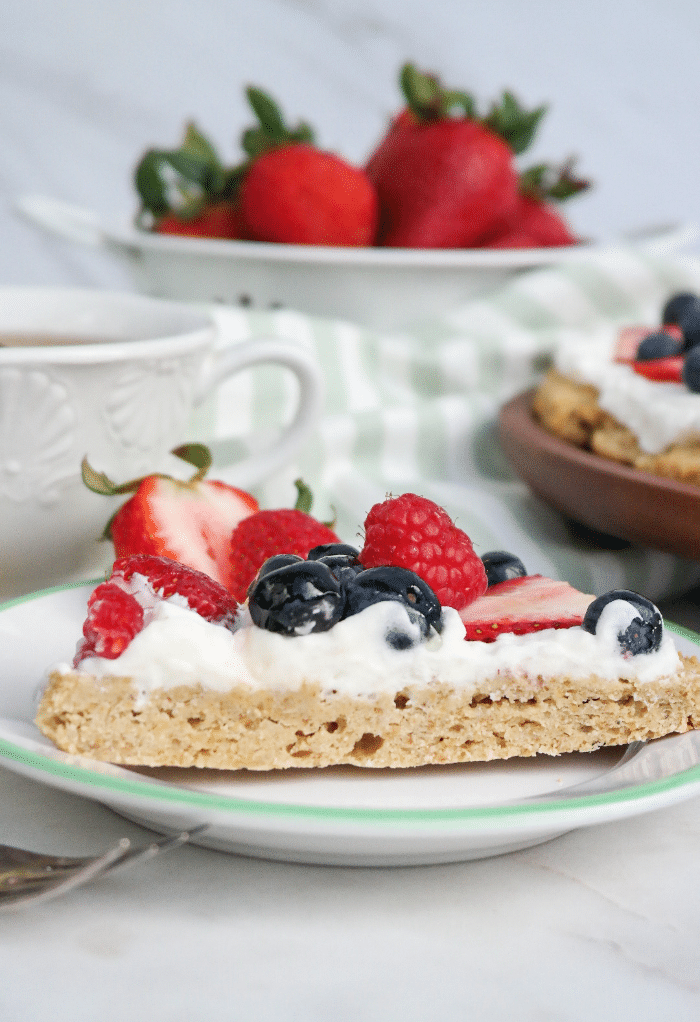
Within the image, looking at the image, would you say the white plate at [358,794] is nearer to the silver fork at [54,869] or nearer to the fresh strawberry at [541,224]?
the silver fork at [54,869]

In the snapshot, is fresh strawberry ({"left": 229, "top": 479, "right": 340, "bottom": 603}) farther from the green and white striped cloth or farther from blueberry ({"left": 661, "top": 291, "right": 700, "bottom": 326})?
blueberry ({"left": 661, "top": 291, "right": 700, "bottom": 326})

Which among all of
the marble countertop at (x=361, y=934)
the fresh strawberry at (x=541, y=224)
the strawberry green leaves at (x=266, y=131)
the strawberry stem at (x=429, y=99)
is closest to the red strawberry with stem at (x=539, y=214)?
the fresh strawberry at (x=541, y=224)

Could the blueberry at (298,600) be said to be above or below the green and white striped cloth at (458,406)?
above

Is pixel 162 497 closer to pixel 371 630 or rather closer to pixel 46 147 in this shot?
pixel 371 630

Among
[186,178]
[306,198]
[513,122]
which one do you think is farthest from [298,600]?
[513,122]

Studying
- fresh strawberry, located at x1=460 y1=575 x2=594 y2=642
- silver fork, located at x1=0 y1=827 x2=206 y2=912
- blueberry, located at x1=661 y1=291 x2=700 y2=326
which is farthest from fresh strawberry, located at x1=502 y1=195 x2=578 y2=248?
silver fork, located at x1=0 y1=827 x2=206 y2=912

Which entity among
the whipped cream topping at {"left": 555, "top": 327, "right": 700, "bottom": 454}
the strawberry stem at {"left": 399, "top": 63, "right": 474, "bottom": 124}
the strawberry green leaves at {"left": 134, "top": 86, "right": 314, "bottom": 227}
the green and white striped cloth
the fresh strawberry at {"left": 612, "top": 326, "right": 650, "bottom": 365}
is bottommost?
the green and white striped cloth

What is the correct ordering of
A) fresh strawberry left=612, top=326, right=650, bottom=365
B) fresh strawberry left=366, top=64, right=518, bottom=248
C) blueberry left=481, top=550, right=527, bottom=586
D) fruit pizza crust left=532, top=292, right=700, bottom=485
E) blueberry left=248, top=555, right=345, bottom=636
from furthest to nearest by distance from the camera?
fresh strawberry left=366, top=64, right=518, bottom=248
fresh strawberry left=612, top=326, right=650, bottom=365
fruit pizza crust left=532, top=292, right=700, bottom=485
blueberry left=481, top=550, right=527, bottom=586
blueberry left=248, top=555, right=345, bottom=636
